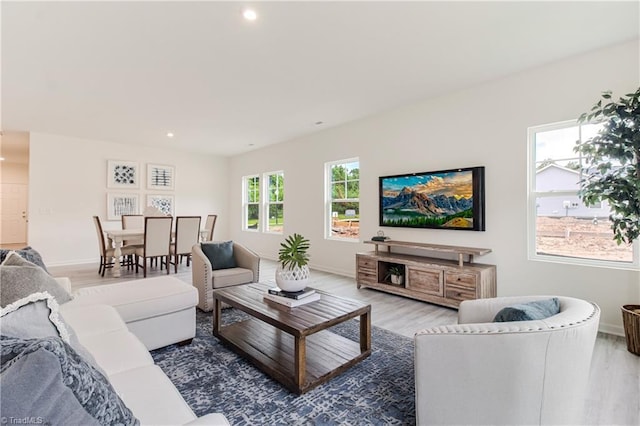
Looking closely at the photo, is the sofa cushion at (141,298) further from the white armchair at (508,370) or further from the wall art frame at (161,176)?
the wall art frame at (161,176)

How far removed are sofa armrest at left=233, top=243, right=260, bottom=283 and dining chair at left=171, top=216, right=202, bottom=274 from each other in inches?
72.0

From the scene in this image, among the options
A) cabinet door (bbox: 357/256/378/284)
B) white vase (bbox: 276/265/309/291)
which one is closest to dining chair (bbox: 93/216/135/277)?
cabinet door (bbox: 357/256/378/284)

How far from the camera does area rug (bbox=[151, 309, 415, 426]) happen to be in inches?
67.5

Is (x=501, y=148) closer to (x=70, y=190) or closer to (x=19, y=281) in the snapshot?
(x=19, y=281)

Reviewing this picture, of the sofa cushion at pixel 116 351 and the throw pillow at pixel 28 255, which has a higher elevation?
the throw pillow at pixel 28 255

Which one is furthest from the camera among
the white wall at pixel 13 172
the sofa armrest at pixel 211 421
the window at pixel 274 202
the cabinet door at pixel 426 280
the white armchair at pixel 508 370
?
the white wall at pixel 13 172

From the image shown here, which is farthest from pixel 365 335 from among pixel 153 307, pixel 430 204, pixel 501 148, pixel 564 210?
pixel 501 148

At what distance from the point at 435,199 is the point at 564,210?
1352 mm

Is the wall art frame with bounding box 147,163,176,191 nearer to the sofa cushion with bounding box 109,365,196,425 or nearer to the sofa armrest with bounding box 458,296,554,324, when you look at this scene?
the sofa cushion with bounding box 109,365,196,425

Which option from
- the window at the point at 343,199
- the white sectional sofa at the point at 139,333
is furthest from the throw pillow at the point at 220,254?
the window at the point at 343,199

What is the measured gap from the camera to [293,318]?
6.81 feet

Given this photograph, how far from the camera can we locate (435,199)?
4074mm

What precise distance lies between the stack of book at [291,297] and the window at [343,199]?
9.35ft

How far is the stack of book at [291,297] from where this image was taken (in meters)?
2.34
